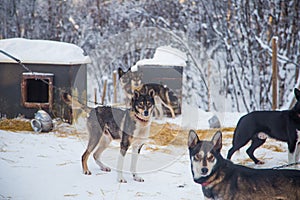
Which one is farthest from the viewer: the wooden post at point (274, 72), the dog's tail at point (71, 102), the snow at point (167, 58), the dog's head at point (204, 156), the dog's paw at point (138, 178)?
the wooden post at point (274, 72)

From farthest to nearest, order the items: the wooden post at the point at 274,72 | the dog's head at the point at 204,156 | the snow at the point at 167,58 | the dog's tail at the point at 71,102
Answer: the wooden post at the point at 274,72 < the snow at the point at 167,58 < the dog's tail at the point at 71,102 < the dog's head at the point at 204,156

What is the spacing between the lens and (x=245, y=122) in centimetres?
114

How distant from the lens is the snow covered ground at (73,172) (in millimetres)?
843

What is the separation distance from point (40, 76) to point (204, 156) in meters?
0.46

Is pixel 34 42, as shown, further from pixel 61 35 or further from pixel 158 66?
pixel 158 66

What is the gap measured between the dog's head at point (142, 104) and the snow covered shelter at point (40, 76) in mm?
163

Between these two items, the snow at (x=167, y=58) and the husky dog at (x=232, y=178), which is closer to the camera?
the husky dog at (x=232, y=178)

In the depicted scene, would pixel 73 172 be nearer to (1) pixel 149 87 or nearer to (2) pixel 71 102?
(2) pixel 71 102

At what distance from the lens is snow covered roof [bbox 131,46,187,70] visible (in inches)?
45.8

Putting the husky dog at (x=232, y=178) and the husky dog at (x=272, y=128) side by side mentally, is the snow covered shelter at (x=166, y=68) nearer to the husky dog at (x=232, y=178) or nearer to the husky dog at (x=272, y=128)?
the husky dog at (x=272, y=128)

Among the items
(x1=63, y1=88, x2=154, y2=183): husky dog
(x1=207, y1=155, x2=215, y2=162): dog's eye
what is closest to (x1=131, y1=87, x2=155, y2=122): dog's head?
(x1=63, y1=88, x2=154, y2=183): husky dog

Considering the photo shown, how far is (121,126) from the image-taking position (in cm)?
105

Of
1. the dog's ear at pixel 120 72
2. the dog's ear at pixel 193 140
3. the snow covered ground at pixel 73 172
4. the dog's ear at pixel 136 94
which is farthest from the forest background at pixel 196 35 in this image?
the dog's ear at pixel 193 140

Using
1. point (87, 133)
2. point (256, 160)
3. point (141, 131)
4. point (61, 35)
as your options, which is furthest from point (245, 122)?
point (61, 35)
